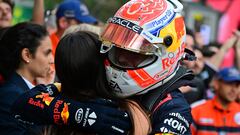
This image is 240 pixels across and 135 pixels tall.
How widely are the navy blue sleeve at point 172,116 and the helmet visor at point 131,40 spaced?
23 centimetres

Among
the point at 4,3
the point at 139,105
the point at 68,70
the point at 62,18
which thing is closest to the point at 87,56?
the point at 68,70

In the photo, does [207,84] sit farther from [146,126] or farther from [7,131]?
[146,126]

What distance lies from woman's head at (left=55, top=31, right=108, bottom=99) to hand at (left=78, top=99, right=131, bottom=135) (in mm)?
110

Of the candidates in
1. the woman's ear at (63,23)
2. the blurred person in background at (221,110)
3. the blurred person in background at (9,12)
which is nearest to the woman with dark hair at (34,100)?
the blurred person in background at (9,12)

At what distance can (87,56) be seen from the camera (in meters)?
2.72

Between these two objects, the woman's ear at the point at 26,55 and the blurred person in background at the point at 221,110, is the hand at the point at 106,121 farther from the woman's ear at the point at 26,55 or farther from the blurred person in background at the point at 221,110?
the blurred person in background at the point at 221,110

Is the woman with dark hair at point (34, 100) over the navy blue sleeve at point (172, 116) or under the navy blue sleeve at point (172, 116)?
under

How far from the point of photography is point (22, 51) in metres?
4.15

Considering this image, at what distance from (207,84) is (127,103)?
5509 mm

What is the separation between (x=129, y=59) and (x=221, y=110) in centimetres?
449

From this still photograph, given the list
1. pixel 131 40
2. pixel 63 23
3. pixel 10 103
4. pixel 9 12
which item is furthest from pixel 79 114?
pixel 63 23

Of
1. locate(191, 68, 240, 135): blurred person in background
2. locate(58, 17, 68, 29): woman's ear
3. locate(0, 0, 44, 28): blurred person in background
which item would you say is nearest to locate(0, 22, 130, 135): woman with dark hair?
locate(0, 0, 44, 28): blurred person in background

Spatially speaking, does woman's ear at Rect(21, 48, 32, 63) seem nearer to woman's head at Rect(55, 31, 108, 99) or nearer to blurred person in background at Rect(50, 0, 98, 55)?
woman's head at Rect(55, 31, 108, 99)

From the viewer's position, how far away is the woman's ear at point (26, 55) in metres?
4.14
